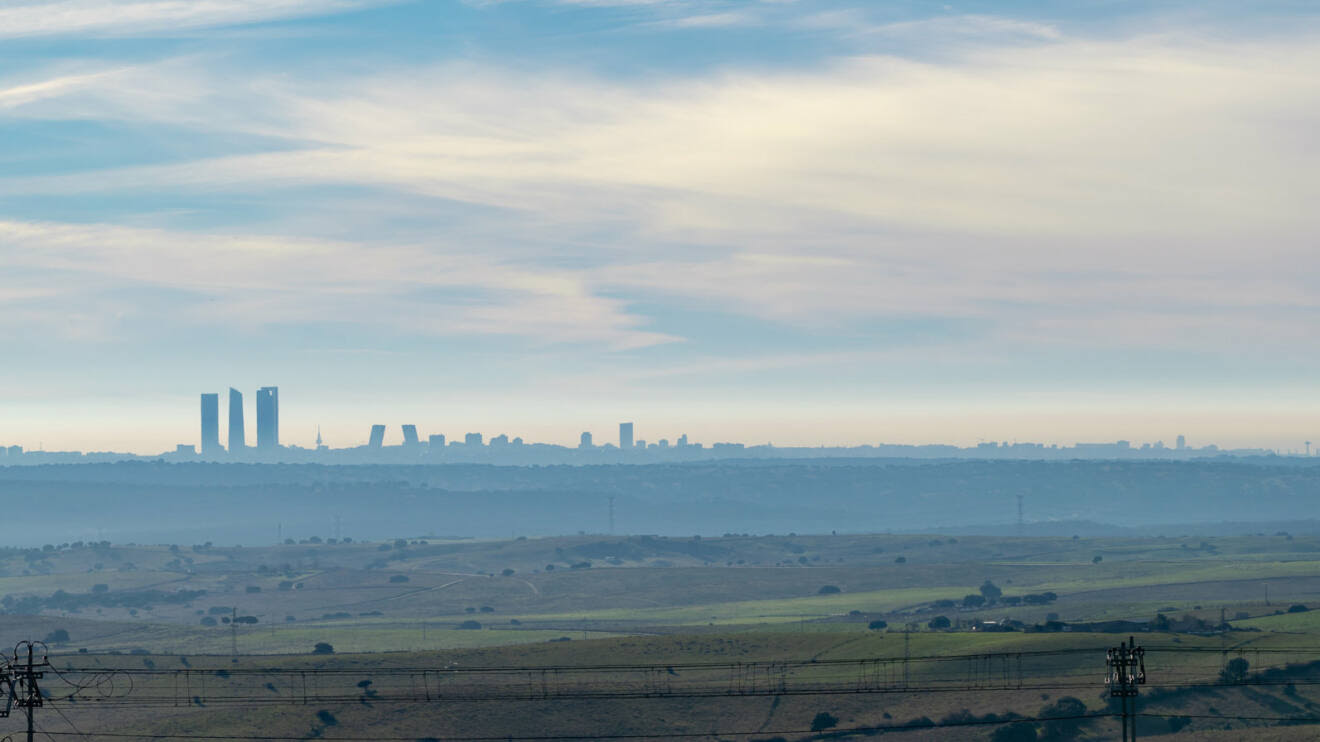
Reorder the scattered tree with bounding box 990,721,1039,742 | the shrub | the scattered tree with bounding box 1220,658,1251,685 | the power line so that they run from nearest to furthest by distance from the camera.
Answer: the scattered tree with bounding box 990,721,1039,742, the power line, the shrub, the scattered tree with bounding box 1220,658,1251,685

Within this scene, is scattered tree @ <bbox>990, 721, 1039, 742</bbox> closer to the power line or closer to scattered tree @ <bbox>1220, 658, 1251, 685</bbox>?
the power line

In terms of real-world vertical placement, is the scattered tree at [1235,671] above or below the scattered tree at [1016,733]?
above

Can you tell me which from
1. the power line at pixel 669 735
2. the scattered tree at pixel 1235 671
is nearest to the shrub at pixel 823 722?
the power line at pixel 669 735

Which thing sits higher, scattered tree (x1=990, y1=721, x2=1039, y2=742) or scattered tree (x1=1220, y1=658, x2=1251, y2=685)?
scattered tree (x1=1220, y1=658, x2=1251, y2=685)

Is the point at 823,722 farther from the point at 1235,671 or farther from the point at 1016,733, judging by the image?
the point at 1235,671

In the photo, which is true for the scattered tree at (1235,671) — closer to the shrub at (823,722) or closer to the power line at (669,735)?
the power line at (669,735)

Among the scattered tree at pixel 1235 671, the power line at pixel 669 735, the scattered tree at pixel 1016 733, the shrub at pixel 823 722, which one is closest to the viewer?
the scattered tree at pixel 1016 733

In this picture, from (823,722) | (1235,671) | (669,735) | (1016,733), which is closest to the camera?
(1016,733)

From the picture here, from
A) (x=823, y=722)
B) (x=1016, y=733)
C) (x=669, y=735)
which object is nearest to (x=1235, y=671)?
(x=1016, y=733)

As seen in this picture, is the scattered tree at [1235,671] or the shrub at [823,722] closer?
the shrub at [823,722]

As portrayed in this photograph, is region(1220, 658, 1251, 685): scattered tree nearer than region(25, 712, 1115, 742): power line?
No

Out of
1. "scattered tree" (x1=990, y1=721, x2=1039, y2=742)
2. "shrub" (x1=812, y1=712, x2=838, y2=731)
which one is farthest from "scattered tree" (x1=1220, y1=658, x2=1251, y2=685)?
"shrub" (x1=812, y1=712, x2=838, y2=731)

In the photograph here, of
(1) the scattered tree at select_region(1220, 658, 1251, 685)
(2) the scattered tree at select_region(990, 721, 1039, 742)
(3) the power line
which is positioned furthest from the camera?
(1) the scattered tree at select_region(1220, 658, 1251, 685)
